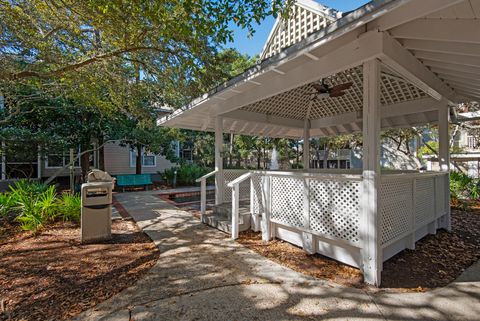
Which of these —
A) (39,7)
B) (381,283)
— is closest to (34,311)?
(381,283)

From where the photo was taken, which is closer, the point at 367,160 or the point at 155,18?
the point at 367,160

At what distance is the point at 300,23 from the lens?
5039 mm

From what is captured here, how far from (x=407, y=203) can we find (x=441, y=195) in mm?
2212

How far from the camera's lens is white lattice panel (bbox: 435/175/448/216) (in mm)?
5008

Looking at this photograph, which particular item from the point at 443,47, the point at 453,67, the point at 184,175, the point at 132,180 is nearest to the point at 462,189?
the point at 453,67

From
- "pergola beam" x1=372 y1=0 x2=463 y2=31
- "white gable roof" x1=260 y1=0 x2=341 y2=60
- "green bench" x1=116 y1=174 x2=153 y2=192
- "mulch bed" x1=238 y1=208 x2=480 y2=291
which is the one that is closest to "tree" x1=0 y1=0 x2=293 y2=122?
"white gable roof" x1=260 y1=0 x2=341 y2=60

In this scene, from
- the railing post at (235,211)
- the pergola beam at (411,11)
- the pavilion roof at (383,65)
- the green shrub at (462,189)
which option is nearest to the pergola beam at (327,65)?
the pavilion roof at (383,65)

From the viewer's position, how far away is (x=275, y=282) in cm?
305

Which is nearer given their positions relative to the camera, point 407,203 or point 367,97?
point 367,97

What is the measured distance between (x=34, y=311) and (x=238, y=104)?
14.9 feet

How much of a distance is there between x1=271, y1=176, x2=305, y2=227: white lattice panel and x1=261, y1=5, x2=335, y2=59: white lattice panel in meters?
2.95

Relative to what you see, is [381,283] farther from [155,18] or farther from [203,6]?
[155,18]

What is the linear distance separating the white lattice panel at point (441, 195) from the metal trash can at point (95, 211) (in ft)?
23.0

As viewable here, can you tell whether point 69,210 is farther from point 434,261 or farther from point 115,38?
point 434,261
